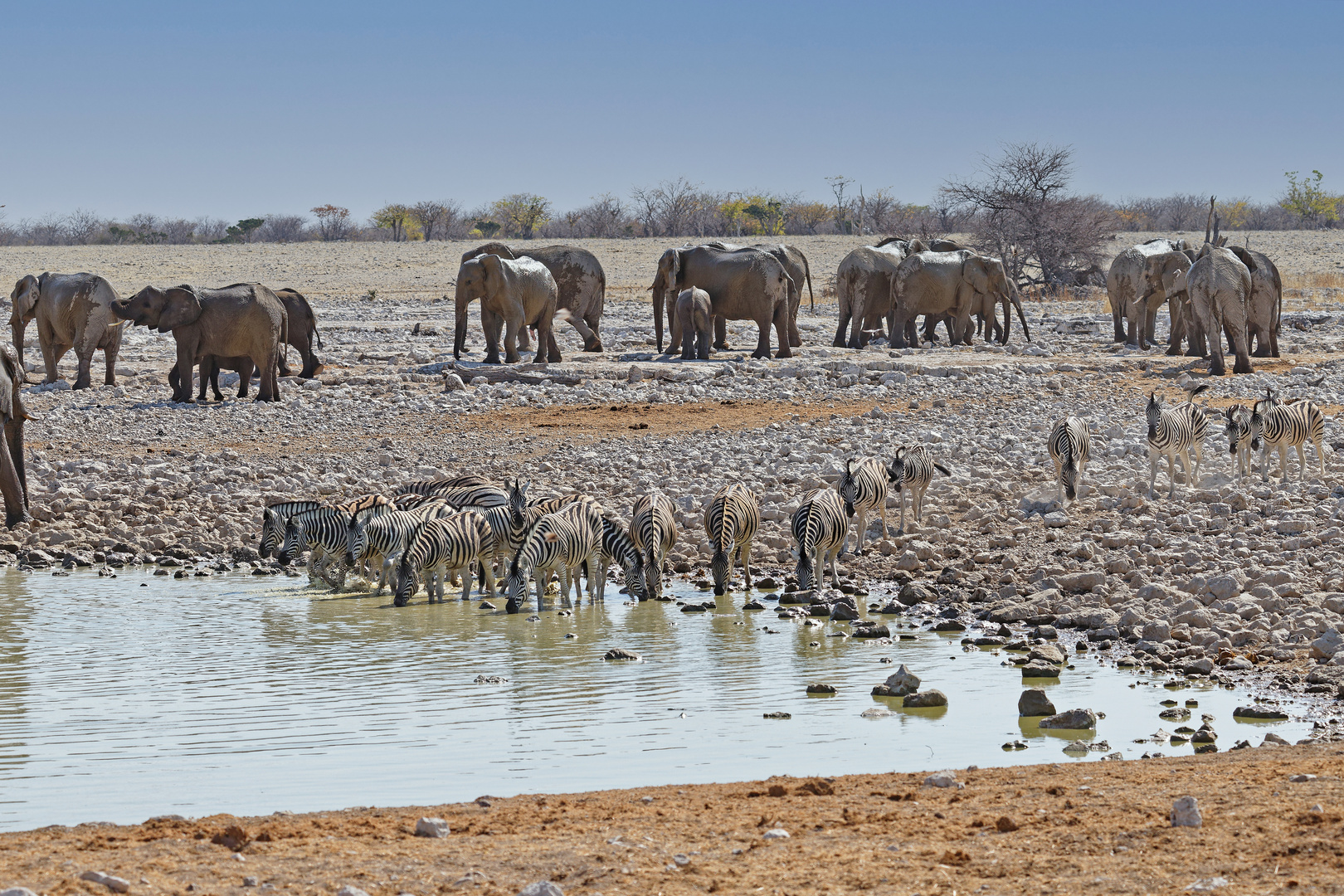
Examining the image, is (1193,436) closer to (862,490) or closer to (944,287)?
(862,490)

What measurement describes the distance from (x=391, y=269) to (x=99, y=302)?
3103cm

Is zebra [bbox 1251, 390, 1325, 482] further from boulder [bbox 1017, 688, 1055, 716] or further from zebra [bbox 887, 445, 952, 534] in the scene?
boulder [bbox 1017, 688, 1055, 716]

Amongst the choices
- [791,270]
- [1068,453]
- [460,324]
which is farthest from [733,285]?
[1068,453]

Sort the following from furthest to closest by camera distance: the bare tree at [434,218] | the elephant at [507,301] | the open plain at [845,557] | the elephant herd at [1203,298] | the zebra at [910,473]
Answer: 1. the bare tree at [434,218]
2. the elephant at [507,301]
3. the elephant herd at [1203,298]
4. the zebra at [910,473]
5. the open plain at [845,557]

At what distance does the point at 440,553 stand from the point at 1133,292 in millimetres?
23391

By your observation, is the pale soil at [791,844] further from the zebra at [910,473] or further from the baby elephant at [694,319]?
the baby elephant at [694,319]

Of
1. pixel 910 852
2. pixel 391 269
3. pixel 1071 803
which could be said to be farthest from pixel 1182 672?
pixel 391 269

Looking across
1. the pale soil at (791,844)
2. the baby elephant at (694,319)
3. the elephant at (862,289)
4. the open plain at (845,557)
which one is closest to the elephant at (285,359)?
the open plain at (845,557)

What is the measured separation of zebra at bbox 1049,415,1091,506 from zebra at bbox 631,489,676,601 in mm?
3809

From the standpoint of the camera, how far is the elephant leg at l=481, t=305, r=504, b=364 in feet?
88.1

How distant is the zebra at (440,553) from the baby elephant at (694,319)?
52.4 feet

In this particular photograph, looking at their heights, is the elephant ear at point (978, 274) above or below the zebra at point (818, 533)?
above

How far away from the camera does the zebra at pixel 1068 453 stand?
13.4m

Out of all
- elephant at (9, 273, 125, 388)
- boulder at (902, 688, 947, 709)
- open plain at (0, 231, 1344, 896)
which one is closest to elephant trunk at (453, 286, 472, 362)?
open plain at (0, 231, 1344, 896)
